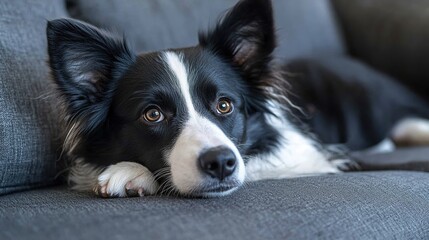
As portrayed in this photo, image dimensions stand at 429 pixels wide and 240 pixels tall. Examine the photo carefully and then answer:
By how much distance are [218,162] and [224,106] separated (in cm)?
41

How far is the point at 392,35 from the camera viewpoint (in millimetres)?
3629

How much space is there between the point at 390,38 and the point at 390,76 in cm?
26

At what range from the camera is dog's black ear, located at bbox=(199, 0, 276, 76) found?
85.4 inches

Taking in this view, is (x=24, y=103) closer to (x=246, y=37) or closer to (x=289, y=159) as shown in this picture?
(x=246, y=37)

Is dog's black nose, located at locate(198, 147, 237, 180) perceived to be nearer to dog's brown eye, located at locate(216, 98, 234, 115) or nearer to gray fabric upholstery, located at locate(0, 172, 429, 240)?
gray fabric upholstery, located at locate(0, 172, 429, 240)

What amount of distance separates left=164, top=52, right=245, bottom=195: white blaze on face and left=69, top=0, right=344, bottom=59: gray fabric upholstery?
70cm

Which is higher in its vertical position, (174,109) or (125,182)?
(174,109)

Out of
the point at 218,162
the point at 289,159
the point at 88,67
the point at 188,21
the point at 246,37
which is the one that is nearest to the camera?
the point at 218,162

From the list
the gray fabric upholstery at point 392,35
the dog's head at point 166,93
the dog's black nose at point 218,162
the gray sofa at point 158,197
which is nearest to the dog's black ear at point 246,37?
the dog's head at point 166,93

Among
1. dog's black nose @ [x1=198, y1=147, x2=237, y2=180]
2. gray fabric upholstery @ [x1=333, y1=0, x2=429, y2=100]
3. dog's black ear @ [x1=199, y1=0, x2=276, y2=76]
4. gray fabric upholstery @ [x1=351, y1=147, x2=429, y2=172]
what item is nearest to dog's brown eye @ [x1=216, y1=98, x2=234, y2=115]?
dog's black ear @ [x1=199, y1=0, x2=276, y2=76]

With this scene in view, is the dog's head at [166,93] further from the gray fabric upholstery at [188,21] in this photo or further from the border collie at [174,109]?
the gray fabric upholstery at [188,21]

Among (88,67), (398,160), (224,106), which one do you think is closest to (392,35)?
(398,160)

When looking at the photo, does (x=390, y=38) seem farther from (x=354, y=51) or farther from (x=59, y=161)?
(x=59, y=161)

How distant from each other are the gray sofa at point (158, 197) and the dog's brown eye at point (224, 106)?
28 cm
